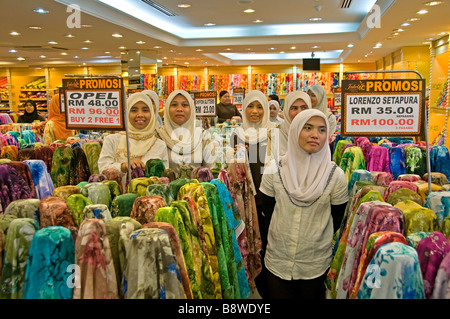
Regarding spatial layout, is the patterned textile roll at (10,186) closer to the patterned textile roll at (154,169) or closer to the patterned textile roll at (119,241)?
the patterned textile roll at (154,169)

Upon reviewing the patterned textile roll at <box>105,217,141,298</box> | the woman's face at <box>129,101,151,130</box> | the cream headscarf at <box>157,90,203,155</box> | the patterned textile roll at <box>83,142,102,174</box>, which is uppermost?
the woman's face at <box>129,101,151,130</box>

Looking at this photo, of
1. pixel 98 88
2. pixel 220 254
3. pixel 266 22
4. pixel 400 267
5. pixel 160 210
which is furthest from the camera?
pixel 266 22

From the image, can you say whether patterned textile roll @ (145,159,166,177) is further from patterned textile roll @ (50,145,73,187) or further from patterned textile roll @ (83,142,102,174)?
patterned textile roll @ (83,142,102,174)

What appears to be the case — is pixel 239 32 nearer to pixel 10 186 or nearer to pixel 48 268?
pixel 10 186

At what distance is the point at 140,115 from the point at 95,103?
75 cm

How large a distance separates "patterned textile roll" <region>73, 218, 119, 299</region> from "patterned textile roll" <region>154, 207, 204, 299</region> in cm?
27

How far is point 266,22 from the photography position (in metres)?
9.43

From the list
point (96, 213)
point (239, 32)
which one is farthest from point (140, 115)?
point (239, 32)

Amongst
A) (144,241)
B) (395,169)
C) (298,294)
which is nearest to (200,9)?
(395,169)

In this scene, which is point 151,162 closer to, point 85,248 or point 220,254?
point 220,254

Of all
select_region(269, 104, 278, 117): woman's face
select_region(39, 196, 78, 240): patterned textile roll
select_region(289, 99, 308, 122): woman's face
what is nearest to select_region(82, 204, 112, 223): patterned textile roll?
select_region(39, 196, 78, 240): patterned textile roll

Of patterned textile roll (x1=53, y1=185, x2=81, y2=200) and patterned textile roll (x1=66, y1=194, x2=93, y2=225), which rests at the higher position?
patterned textile roll (x1=53, y1=185, x2=81, y2=200)

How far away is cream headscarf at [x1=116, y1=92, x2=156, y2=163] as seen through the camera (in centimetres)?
309
